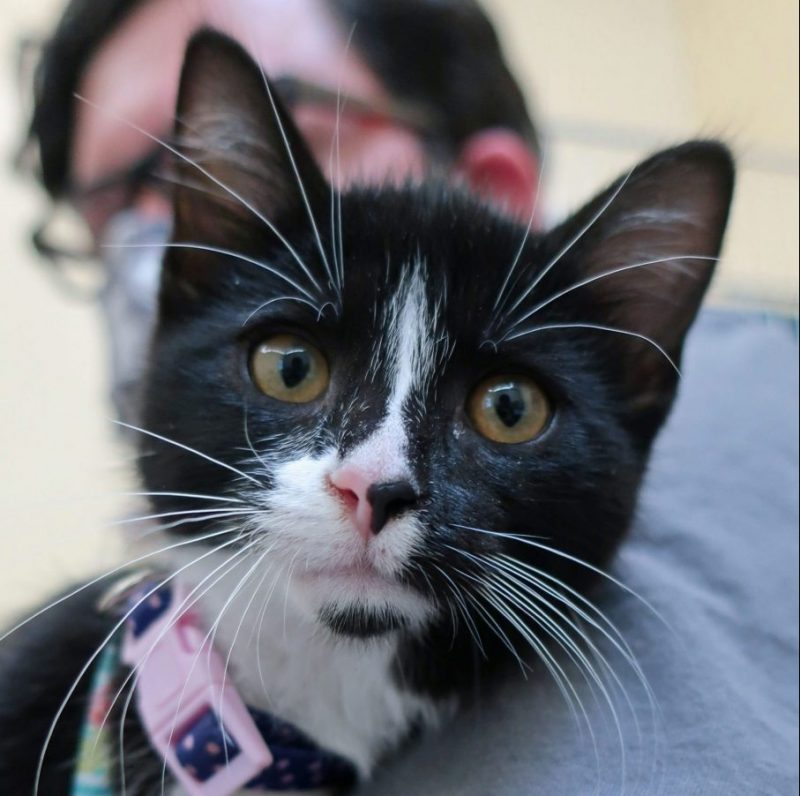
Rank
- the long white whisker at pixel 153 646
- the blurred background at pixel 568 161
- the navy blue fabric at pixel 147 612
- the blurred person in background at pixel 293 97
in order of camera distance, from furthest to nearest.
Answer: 1. the blurred background at pixel 568 161
2. the blurred person in background at pixel 293 97
3. the navy blue fabric at pixel 147 612
4. the long white whisker at pixel 153 646

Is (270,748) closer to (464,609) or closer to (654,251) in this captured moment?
(464,609)

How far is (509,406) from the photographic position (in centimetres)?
69

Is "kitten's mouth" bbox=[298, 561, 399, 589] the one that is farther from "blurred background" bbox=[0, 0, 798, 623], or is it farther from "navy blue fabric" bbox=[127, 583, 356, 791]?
"blurred background" bbox=[0, 0, 798, 623]

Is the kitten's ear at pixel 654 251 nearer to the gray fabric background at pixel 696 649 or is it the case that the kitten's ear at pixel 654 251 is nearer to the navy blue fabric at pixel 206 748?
the gray fabric background at pixel 696 649

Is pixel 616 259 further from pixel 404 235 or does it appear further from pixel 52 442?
pixel 52 442

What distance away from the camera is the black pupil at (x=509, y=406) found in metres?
0.69

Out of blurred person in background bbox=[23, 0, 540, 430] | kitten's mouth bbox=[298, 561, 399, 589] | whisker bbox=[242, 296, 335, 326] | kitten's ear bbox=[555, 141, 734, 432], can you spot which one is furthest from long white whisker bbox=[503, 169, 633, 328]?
blurred person in background bbox=[23, 0, 540, 430]

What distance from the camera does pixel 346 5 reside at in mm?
1270

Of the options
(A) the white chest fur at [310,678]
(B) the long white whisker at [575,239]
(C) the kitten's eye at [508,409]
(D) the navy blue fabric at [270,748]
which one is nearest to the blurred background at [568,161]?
(D) the navy blue fabric at [270,748]

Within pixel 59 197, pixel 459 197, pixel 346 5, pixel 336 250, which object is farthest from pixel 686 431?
pixel 59 197

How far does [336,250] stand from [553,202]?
1.76 m

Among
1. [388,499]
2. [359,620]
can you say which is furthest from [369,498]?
[359,620]

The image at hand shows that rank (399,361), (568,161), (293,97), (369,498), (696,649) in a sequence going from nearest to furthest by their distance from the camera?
(369,498) < (399,361) < (696,649) < (293,97) < (568,161)

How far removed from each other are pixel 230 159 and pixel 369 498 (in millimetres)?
409
